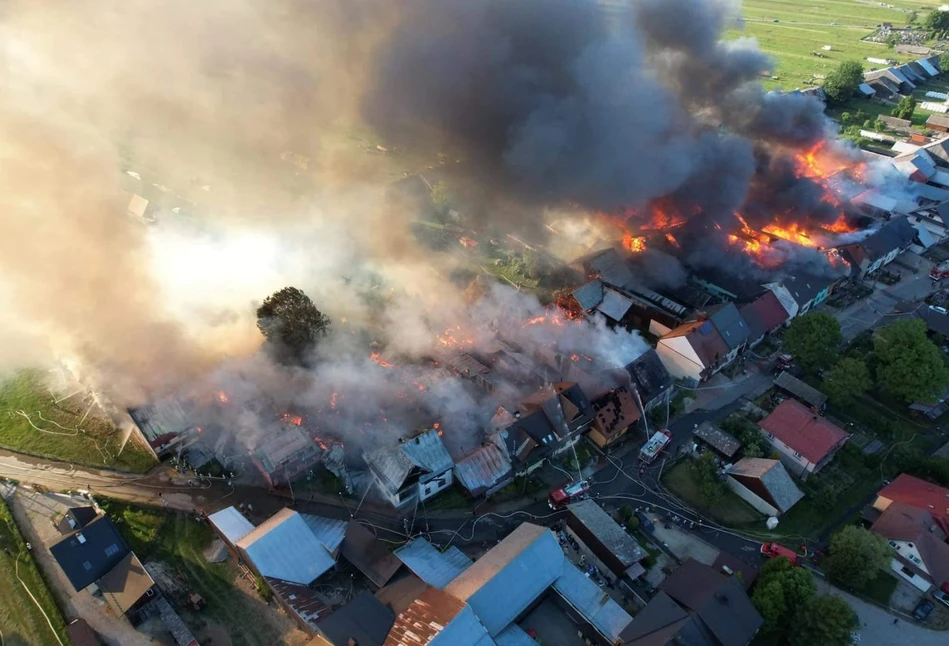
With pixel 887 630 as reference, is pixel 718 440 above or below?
above

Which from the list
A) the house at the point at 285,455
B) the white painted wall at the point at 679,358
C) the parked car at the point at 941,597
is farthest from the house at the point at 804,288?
the house at the point at 285,455

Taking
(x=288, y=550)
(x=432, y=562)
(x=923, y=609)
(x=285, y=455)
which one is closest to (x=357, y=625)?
(x=432, y=562)

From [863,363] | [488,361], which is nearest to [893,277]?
[863,363]

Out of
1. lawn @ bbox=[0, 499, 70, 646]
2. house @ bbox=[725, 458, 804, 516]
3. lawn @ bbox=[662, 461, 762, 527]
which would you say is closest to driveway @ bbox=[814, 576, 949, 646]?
house @ bbox=[725, 458, 804, 516]

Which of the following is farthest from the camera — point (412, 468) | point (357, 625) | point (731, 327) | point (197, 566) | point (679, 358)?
point (731, 327)

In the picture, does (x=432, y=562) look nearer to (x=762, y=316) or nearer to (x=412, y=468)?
(x=412, y=468)

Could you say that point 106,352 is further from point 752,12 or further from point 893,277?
point 752,12

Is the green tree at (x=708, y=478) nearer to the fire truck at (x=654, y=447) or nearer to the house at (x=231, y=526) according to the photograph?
the fire truck at (x=654, y=447)
